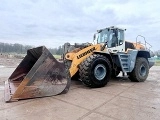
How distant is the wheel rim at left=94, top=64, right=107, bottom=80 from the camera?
5.30m

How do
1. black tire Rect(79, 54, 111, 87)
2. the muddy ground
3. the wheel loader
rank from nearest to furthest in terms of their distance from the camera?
the muddy ground, the wheel loader, black tire Rect(79, 54, 111, 87)

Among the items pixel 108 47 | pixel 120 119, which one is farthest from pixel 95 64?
pixel 120 119

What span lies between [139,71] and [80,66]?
3.20 metres

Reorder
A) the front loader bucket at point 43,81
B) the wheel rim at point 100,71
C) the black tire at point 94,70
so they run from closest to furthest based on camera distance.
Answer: the front loader bucket at point 43,81 < the black tire at point 94,70 < the wheel rim at point 100,71

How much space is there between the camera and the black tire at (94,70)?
199 inches

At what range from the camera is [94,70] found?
17.1 ft

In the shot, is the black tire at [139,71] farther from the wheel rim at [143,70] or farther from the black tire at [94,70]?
the black tire at [94,70]

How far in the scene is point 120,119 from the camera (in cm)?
300

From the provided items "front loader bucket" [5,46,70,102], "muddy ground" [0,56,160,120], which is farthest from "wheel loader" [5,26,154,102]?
"muddy ground" [0,56,160,120]

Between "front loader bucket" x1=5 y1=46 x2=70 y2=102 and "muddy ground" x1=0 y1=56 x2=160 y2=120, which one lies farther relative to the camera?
"front loader bucket" x1=5 y1=46 x2=70 y2=102

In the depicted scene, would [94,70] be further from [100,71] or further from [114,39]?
[114,39]

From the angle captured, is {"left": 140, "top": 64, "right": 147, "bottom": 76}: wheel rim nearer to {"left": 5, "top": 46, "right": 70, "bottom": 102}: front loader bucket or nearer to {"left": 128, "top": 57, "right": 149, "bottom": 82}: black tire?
{"left": 128, "top": 57, "right": 149, "bottom": 82}: black tire

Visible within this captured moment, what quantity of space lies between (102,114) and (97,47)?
9.69 ft

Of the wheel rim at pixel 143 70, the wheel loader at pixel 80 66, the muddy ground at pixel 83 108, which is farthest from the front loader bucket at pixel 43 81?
the wheel rim at pixel 143 70
